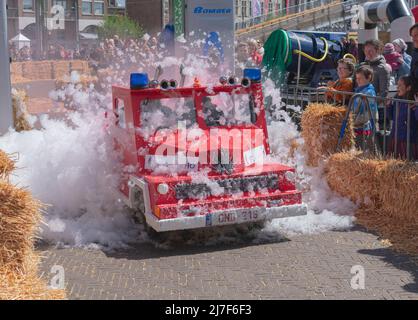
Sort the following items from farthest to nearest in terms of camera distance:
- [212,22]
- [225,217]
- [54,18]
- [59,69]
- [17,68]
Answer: [54,18]
[59,69]
[17,68]
[212,22]
[225,217]

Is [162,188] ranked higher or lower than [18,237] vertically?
higher

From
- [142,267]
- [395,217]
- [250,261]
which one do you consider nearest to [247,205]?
[250,261]

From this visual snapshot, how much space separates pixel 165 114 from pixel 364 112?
120 inches

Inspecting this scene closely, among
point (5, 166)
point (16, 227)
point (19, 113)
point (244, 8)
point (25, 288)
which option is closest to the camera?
point (25, 288)

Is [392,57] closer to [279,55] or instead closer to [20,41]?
[279,55]

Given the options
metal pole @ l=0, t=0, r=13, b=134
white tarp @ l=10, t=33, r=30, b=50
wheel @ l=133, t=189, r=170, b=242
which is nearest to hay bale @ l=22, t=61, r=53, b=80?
white tarp @ l=10, t=33, r=30, b=50

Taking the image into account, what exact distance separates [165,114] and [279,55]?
10.1 m

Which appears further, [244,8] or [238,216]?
[244,8]

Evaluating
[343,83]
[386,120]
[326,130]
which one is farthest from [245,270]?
[343,83]

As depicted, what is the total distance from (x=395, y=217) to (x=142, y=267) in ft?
10.2

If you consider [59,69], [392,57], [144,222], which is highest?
[59,69]

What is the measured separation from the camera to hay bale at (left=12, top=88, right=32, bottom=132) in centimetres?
1296

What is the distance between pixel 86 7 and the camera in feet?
157

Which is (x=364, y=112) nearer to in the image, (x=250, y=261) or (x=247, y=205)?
(x=247, y=205)
